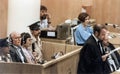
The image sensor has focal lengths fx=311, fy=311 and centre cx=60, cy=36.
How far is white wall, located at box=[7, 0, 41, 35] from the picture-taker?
18.5ft

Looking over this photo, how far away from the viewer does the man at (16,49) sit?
4457 mm

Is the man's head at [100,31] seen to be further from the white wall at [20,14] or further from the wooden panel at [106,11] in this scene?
the wooden panel at [106,11]

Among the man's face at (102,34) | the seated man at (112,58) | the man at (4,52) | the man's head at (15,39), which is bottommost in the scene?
the seated man at (112,58)

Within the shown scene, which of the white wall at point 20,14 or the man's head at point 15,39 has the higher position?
the white wall at point 20,14

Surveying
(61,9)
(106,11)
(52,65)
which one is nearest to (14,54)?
(52,65)

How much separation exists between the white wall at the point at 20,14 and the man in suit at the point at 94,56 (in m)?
1.50

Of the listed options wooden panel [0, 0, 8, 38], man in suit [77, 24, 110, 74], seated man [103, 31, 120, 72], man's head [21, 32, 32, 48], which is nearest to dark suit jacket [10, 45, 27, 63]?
man's head [21, 32, 32, 48]

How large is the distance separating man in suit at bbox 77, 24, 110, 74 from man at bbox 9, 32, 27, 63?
87cm

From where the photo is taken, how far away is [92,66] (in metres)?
4.59

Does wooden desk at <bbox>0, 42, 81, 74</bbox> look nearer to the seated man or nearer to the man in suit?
the man in suit

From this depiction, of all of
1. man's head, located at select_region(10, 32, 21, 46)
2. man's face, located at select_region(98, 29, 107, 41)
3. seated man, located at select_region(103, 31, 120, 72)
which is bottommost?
seated man, located at select_region(103, 31, 120, 72)

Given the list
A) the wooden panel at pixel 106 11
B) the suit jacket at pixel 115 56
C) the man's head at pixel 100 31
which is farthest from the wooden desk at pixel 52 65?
the wooden panel at pixel 106 11

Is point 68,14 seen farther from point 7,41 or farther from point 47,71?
point 47,71

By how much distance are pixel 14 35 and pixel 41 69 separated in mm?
1049
